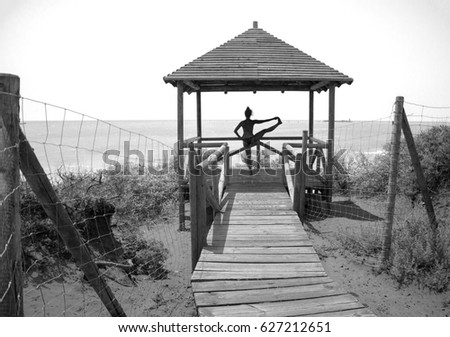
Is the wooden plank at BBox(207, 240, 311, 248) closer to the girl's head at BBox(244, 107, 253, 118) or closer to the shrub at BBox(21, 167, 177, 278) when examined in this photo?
the shrub at BBox(21, 167, 177, 278)

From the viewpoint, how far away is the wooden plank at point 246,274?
152 inches

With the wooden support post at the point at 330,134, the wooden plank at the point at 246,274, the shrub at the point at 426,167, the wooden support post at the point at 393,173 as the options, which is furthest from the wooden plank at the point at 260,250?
the wooden support post at the point at 330,134

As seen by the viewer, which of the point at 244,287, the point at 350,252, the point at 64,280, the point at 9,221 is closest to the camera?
the point at 9,221

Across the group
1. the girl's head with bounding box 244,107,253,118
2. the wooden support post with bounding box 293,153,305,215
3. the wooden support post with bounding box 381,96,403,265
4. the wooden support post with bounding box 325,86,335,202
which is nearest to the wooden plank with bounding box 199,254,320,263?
the wooden support post with bounding box 381,96,403,265

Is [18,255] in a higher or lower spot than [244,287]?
higher

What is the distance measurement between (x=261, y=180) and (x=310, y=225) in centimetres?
193

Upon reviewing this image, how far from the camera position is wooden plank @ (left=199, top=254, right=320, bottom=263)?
4.29 metres

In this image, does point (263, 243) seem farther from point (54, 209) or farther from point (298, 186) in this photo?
point (54, 209)

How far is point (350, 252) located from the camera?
601 centimetres

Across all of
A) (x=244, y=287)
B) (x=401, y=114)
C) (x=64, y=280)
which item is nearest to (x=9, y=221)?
(x=244, y=287)

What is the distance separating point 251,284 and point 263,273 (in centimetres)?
28

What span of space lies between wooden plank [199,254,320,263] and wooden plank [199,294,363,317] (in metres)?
0.95

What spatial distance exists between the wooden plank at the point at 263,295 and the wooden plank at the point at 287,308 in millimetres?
67

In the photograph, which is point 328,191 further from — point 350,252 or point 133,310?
point 133,310
